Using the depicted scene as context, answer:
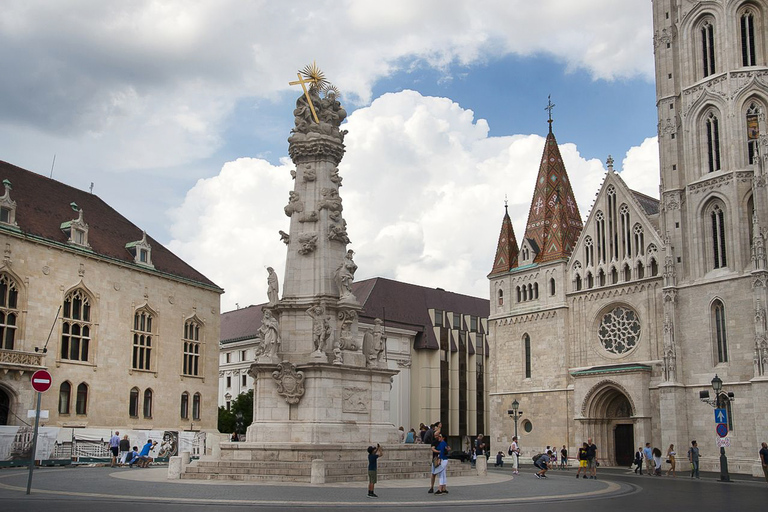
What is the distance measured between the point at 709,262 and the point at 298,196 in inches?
1153

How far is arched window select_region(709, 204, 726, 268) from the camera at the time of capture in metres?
47.1

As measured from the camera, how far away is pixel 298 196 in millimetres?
28219

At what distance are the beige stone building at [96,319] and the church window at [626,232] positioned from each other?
26.6 meters

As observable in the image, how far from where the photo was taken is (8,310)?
39688mm

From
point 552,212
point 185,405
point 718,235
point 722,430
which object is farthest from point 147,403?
point 718,235

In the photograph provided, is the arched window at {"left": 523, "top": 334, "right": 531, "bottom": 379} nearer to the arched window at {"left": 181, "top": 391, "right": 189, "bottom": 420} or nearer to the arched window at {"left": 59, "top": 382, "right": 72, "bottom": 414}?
the arched window at {"left": 181, "top": 391, "right": 189, "bottom": 420}

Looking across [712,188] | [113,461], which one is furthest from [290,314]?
[712,188]

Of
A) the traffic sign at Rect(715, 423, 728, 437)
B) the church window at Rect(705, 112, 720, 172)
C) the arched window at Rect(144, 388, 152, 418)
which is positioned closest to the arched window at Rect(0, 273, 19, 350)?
the arched window at Rect(144, 388, 152, 418)

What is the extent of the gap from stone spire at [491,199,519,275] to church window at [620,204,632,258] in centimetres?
983

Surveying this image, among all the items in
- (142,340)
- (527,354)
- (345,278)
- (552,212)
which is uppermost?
(552,212)

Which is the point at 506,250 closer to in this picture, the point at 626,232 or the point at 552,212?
the point at 552,212

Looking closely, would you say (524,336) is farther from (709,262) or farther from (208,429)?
(208,429)

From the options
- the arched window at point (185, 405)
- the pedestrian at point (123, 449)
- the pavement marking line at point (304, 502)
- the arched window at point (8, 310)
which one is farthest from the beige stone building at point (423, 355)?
the pavement marking line at point (304, 502)

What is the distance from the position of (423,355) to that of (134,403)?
31142mm
